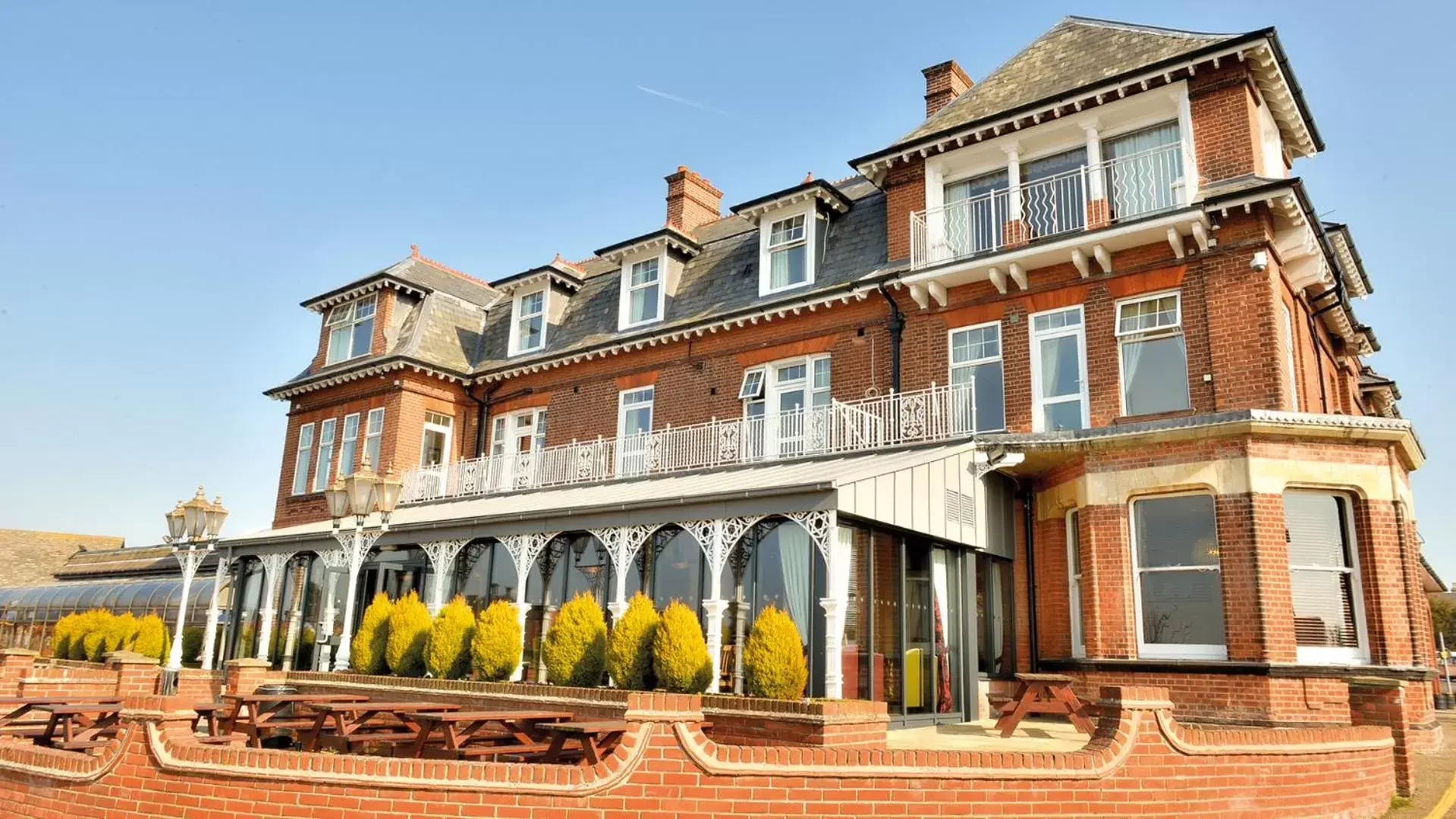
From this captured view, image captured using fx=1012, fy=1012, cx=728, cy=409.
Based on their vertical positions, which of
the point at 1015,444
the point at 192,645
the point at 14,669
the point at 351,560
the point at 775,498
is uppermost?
the point at 1015,444

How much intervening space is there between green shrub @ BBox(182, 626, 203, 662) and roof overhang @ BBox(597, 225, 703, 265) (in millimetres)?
11293

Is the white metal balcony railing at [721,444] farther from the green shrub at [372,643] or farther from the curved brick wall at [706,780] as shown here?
the curved brick wall at [706,780]

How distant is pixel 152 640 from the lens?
20.1 m

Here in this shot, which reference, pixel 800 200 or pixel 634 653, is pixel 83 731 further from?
pixel 800 200

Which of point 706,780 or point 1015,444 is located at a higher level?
point 1015,444

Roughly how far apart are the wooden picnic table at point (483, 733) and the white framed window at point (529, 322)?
40.4ft

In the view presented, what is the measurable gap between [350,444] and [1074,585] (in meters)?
16.6

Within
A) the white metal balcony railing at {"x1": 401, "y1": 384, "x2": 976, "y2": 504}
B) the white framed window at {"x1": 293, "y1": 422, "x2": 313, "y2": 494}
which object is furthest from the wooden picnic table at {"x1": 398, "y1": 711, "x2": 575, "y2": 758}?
the white framed window at {"x1": 293, "y1": 422, "x2": 313, "y2": 494}

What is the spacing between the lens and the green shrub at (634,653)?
37.5 ft

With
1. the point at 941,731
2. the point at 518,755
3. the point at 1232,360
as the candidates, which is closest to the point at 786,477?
the point at 941,731

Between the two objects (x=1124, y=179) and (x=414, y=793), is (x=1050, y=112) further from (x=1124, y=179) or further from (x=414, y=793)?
(x=414, y=793)

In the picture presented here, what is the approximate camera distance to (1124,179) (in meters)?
14.6

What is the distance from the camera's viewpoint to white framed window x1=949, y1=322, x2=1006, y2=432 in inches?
593

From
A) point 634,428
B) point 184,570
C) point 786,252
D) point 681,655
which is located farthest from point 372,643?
point 786,252
